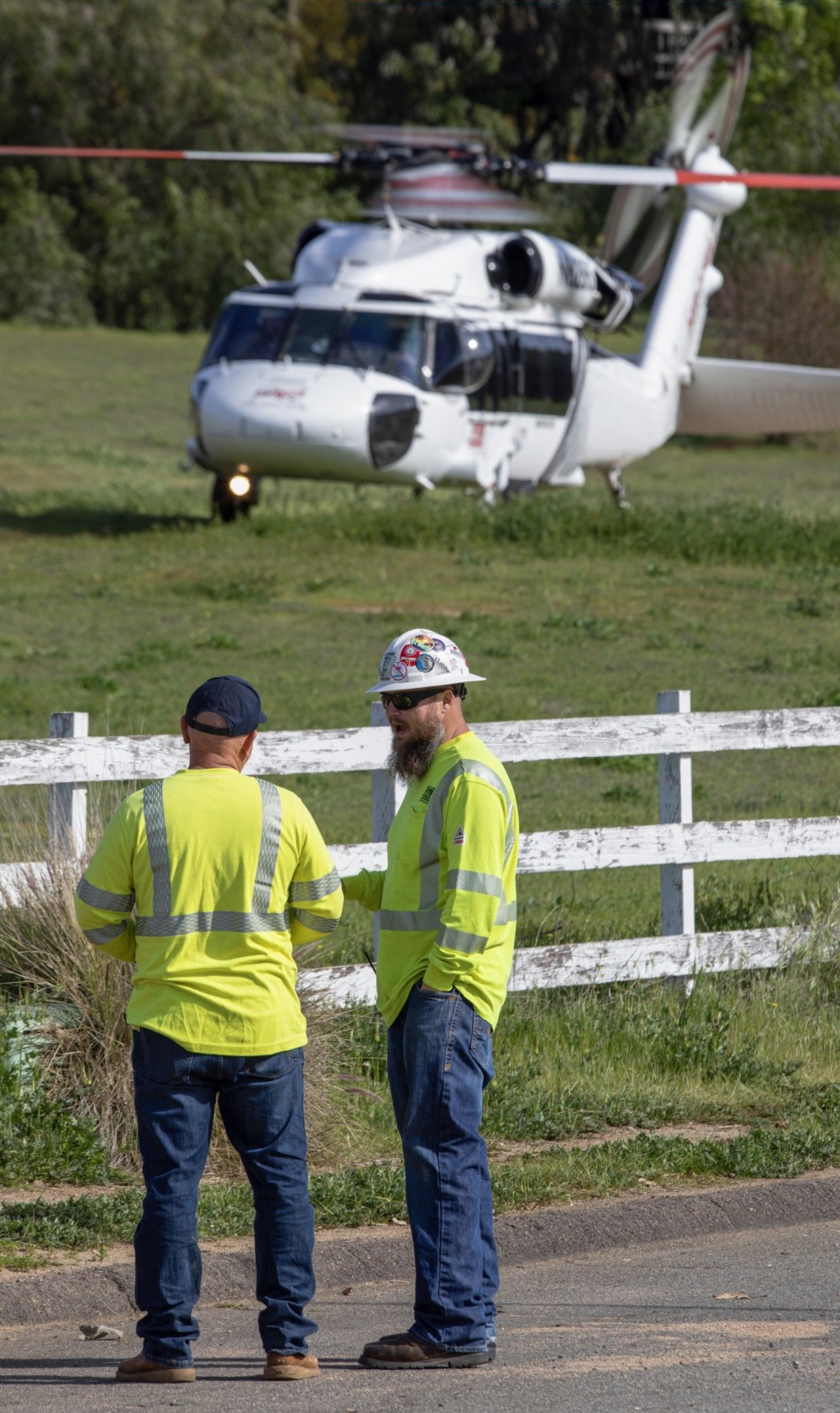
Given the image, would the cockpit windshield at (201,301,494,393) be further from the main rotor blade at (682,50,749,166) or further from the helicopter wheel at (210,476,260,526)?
the main rotor blade at (682,50,749,166)

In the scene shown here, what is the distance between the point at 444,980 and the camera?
4805 mm

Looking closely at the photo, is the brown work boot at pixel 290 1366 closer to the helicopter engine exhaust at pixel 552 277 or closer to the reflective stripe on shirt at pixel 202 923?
the reflective stripe on shirt at pixel 202 923

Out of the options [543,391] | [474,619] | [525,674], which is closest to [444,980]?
[525,674]

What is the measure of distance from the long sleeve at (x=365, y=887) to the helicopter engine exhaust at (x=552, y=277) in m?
Result: 19.7

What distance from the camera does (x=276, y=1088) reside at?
470cm

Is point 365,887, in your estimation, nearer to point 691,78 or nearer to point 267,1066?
point 267,1066

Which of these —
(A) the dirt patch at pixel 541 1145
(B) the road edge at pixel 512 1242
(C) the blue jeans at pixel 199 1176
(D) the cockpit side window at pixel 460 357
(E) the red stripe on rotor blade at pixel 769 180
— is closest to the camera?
(C) the blue jeans at pixel 199 1176

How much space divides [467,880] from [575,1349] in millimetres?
1341

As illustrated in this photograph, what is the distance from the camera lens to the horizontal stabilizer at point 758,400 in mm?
27625

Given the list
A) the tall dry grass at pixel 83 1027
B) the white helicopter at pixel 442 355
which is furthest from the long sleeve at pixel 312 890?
the white helicopter at pixel 442 355

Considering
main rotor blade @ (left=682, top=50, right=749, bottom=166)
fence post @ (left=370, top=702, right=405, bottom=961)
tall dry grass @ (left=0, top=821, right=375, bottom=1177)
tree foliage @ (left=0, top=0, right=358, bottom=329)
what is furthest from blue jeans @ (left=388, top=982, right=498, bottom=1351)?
tree foliage @ (left=0, top=0, right=358, bottom=329)

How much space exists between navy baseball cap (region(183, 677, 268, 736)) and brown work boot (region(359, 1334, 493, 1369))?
1607 mm

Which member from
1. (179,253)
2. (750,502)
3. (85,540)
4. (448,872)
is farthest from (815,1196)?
(179,253)

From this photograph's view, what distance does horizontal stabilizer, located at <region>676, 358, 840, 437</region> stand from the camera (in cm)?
2762
